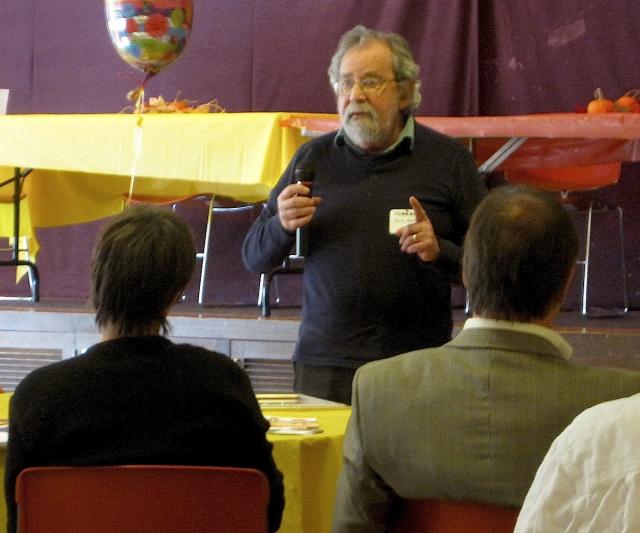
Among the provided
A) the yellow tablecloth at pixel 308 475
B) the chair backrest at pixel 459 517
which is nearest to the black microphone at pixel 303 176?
the yellow tablecloth at pixel 308 475

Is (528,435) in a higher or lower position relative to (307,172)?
lower

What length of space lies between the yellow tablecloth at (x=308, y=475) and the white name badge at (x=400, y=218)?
0.61m

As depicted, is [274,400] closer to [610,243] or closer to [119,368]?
[119,368]

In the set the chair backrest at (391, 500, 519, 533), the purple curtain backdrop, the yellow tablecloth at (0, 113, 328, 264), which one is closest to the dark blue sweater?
the chair backrest at (391, 500, 519, 533)

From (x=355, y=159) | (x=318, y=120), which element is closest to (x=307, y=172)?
(x=355, y=159)

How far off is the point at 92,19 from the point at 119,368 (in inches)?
221

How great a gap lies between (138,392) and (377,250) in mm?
1128

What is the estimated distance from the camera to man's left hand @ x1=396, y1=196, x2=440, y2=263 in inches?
98.7

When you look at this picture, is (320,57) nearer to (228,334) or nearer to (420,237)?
(228,334)

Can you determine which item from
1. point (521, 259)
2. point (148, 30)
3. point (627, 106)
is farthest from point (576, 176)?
point (521, 259)

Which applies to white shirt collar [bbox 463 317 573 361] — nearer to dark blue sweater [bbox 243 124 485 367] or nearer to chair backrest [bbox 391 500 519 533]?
chair backrest [bbox 391 500 519 533]

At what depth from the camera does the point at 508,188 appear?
1.71 metres

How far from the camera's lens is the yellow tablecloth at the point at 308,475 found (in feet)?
6.57

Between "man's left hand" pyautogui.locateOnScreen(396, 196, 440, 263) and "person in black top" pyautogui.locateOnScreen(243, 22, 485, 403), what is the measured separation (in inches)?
1.9
